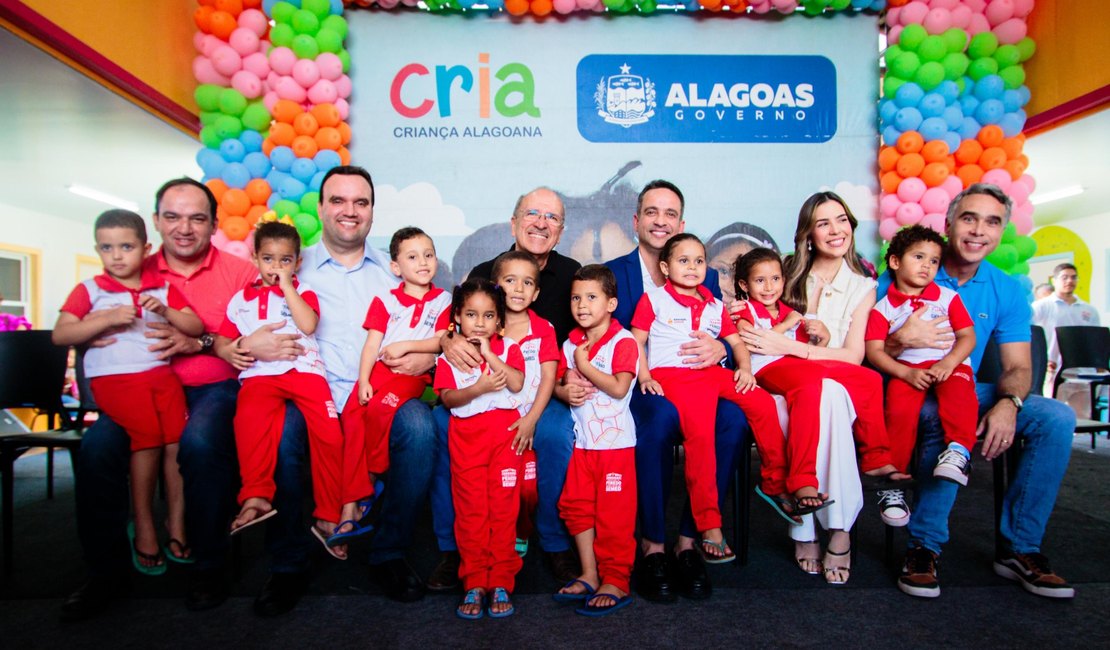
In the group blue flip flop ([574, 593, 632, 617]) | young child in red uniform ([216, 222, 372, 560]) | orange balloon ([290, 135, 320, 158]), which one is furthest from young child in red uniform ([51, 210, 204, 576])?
orange balloon ([290, 135, 320, 158])

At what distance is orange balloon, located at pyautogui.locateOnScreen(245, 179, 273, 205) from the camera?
4.02 meters

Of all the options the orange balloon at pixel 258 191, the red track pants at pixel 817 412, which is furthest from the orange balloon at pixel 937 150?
the orange balloon at pixel 258 191

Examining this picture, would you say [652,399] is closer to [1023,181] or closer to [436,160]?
[436,160]

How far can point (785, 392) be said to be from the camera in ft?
7.73

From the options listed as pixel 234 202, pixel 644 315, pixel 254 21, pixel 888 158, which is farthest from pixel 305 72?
pixel 888 158

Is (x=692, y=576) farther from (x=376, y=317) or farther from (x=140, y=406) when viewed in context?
(x=140, y=406)

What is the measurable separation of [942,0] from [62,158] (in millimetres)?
7628

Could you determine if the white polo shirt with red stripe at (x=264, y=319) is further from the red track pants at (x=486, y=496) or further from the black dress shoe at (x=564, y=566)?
the black dress shoe at (x=564, y=566)

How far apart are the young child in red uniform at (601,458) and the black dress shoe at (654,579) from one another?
59mm

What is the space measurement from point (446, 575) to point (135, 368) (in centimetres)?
129

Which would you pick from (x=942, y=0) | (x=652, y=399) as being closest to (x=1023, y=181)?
(x=942, y=0)

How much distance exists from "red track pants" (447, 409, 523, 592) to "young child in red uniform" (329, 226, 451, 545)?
258mm

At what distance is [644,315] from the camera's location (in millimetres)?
2482

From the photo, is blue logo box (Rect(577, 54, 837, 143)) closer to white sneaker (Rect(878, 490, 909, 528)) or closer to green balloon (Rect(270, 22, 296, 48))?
green balloon (Rect(270, 22, 296, 48))
